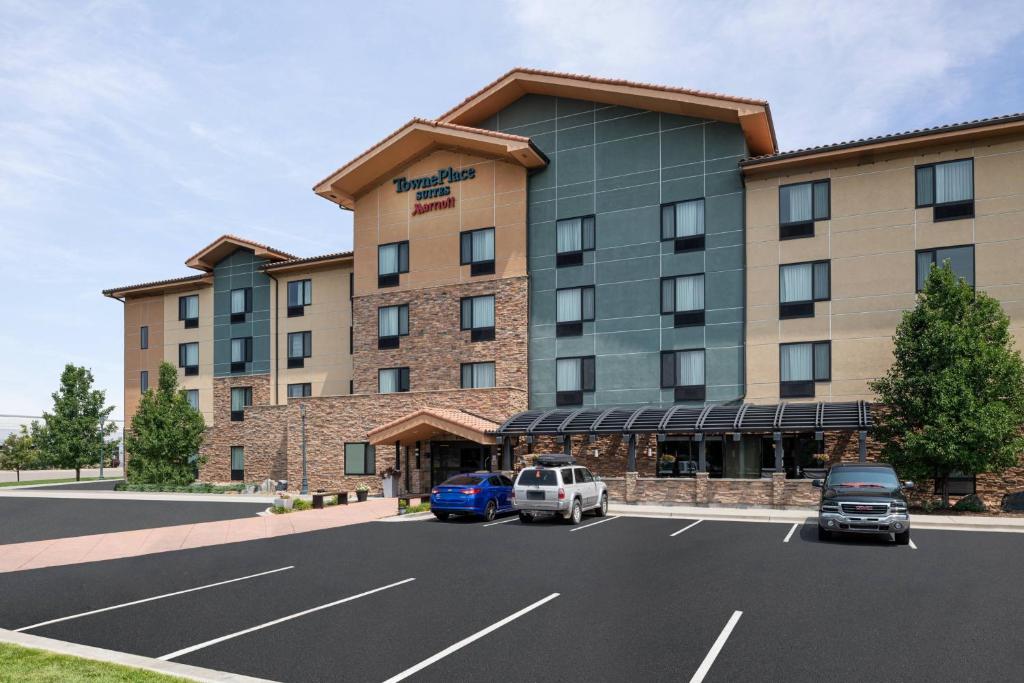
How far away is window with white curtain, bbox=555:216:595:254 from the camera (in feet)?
112

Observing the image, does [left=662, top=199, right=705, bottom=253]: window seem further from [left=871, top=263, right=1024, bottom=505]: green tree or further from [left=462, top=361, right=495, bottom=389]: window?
[left=462, top=361, right=495, bottom=389]: window

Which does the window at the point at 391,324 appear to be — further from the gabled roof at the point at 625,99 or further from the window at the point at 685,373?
the window at the point at 685,373

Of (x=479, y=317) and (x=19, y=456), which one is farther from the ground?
(x=479, y=317)

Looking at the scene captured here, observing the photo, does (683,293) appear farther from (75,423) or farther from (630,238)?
(75,423)

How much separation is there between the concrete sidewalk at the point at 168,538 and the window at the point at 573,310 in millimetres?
11641

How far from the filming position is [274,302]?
4494 cm

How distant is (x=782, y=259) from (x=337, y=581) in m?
23.4

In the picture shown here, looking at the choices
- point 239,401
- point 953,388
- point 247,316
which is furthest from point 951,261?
point 239,401

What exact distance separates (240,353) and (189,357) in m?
4.88

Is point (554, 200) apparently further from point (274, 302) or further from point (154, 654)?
point (154, 654)

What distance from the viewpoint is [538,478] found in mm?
22562

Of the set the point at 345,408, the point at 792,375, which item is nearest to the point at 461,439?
the point at 345,408

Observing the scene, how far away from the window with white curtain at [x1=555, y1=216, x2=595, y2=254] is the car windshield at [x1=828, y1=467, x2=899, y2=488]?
17.2m

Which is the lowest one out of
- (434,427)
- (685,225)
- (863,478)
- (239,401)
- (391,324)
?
(863,478)
